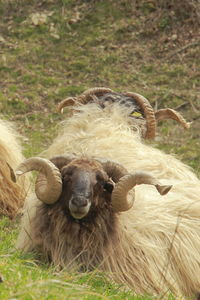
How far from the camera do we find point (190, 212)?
21.4 feet

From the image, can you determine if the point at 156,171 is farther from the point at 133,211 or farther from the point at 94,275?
the point at 94,275

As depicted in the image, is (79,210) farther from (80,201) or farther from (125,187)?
(125,187)

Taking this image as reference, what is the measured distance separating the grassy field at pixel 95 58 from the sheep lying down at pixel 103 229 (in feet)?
18.2

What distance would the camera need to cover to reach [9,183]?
831 cm

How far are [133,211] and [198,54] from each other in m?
10.4

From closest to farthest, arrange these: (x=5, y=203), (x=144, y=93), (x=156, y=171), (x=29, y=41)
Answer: (x=156, y=171), (x=5, y=203), (x=144, y=93), (x=29, y=41)

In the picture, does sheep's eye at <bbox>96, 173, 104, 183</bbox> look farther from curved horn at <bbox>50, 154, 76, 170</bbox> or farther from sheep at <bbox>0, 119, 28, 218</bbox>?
sheep at <bbox>0, 119, 28, 218</bbox>

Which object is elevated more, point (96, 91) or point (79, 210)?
point (79, 210)

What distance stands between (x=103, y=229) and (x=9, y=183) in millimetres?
2880

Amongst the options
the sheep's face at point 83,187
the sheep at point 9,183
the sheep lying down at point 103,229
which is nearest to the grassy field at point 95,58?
the sheep at point 9,183

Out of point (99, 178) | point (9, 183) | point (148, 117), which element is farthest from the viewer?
point (148, 117)

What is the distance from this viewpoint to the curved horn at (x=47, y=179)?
5605mm

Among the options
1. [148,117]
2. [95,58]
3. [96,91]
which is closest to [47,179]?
[148,117]

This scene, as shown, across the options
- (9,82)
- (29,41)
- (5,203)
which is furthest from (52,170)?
(29,41)
